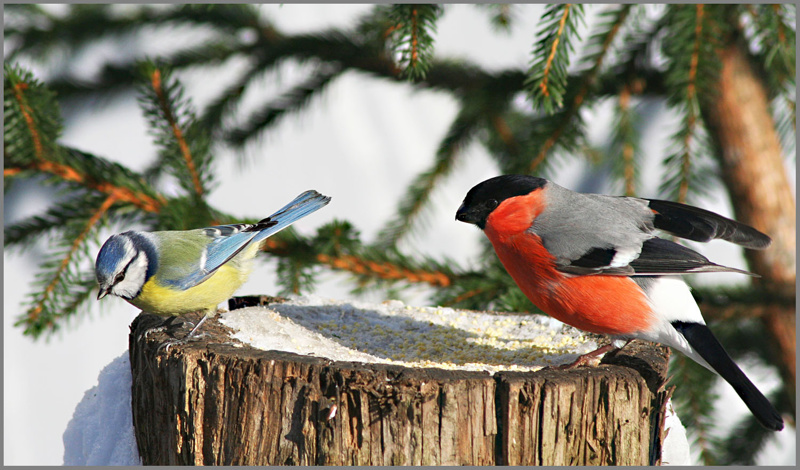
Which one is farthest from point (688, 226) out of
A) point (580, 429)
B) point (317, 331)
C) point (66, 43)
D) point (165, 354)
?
point (66, 43)

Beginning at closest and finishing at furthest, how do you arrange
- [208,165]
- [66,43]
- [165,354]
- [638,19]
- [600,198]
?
1. [165,354]
2. [600,198]
3. [638,19]
4. [208,165]
5. [66,43]

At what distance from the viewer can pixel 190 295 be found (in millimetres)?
2117

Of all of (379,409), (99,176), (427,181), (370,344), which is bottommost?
(379,409)

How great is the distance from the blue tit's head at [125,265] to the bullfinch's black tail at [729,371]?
61.4 inches

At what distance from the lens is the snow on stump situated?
5.04 feet

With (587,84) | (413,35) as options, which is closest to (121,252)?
(413,35)

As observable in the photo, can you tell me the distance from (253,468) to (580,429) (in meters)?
0.76

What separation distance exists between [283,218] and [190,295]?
37 cm

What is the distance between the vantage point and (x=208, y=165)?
2617 millimetres

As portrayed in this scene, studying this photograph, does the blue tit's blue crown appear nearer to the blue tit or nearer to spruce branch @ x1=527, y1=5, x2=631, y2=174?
the blue tit

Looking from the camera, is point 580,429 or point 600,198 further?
point 600,198

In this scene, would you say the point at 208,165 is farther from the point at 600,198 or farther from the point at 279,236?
the point at 600,198

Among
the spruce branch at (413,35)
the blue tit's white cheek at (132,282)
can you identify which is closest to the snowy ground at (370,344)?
the blue tit's white cheek at (132,282)

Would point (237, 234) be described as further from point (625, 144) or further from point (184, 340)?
point (625, 144)
